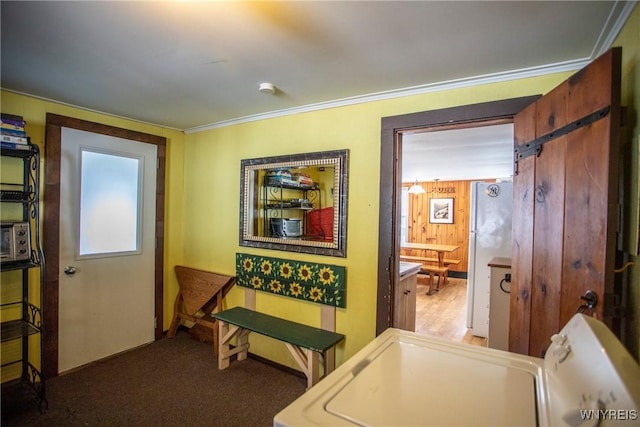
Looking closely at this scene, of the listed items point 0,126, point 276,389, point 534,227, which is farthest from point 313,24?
point 276,389

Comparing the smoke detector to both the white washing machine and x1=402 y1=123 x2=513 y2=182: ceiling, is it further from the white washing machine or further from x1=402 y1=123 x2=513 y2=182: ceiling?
the white washing machine

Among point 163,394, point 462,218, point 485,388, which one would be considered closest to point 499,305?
point 485,388

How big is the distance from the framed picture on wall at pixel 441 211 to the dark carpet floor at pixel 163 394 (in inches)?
236

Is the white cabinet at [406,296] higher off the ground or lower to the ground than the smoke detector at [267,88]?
lower

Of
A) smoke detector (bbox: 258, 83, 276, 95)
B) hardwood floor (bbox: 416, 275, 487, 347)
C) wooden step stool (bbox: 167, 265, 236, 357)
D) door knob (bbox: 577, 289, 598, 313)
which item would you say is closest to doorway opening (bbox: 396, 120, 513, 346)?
hardwood floor (bbox: 416, 275, 487, 347)

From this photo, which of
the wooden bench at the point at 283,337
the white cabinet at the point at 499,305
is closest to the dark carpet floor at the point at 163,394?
the wooden bench at the point at 283,337

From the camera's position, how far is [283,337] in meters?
2.26

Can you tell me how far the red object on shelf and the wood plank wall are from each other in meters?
5.33

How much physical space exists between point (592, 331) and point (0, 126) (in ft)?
10.2

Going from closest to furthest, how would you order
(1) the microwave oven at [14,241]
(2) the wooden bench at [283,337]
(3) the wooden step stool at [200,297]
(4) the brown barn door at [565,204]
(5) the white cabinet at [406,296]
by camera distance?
(4) the brown barn door at [565,204] → (1) the microwave oven at [14,241] → (2) the wooden bench at [283,337] → (5) the white cabinet at [406,296] → (3) the wooden step stool at [200,297]

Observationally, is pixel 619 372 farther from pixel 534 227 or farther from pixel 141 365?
pixel 141 365

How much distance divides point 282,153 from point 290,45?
3.93 ft

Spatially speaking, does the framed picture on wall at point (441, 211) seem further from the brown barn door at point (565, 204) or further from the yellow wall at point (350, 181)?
the brown barn door at point (565, 204)

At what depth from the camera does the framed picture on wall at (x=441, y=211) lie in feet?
24.4
